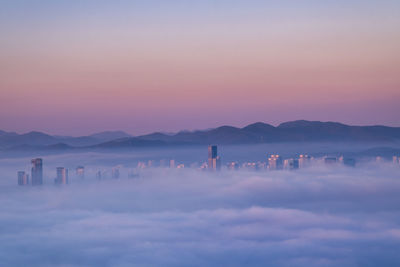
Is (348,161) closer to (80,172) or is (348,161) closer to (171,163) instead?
(171,163)

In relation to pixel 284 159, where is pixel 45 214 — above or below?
below

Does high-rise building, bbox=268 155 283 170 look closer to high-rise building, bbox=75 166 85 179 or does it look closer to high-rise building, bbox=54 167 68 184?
high-rise building, bbox=75 166 85 179

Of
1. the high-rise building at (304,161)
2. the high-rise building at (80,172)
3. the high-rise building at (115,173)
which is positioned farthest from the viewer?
the high-rise building at (304,161)

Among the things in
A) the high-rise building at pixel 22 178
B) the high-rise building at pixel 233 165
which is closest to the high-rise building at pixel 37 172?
the high-rise building at pixel 22 178

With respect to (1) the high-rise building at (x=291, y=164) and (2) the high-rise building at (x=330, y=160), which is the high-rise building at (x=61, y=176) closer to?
(1) the high-rise building at (x=291, y=164)

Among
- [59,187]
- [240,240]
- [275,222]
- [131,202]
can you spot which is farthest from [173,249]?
[59,187]

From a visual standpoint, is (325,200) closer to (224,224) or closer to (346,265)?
(224,224)

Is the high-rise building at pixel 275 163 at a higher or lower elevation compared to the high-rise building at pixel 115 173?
higher

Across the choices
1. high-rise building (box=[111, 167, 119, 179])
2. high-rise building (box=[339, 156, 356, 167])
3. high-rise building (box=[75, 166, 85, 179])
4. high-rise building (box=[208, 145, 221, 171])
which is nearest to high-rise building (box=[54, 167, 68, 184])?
high-rise building (box=[75, 166, 85, 179])
